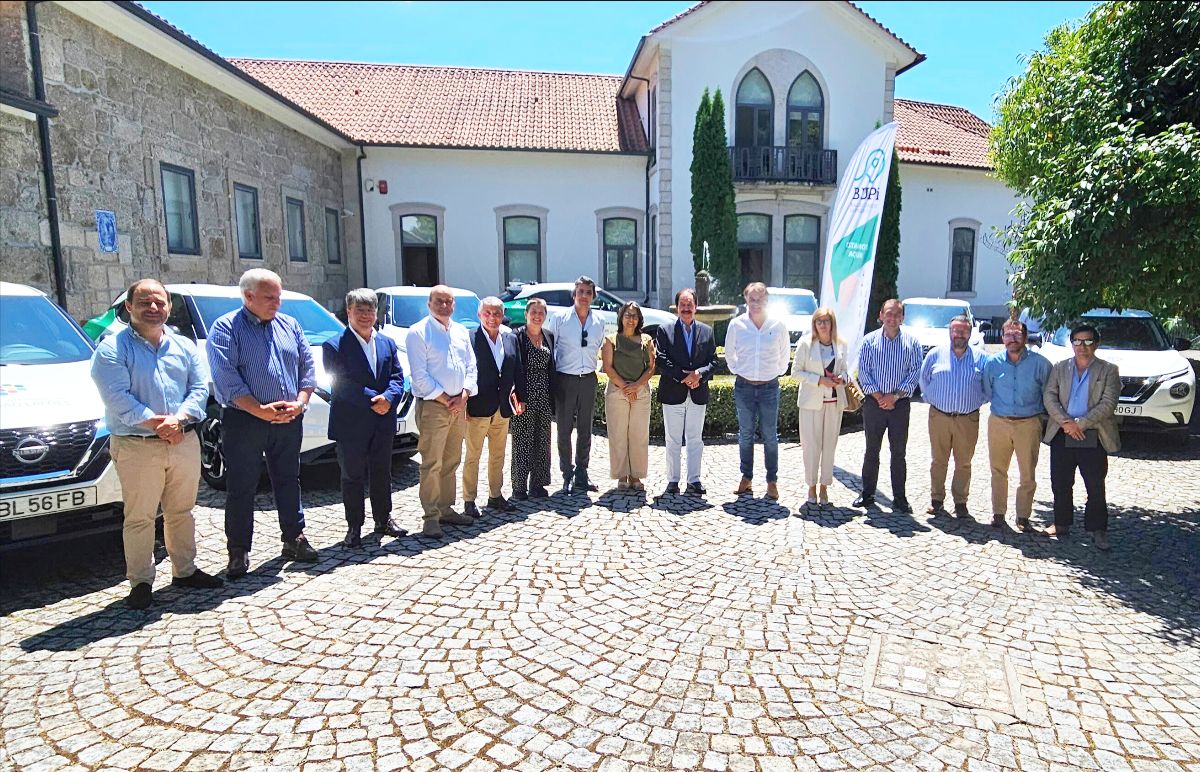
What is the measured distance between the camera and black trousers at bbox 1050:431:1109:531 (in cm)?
536

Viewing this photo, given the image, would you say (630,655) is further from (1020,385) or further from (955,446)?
(1020,385)

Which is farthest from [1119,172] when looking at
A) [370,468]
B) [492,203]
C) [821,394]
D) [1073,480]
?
[492,203]

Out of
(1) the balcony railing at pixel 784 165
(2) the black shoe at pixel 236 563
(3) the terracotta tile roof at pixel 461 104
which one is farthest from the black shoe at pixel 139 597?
(1) the balcony railing at pixel 784 165

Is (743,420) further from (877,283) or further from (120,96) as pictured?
(877,283)

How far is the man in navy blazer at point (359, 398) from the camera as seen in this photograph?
17.0ft

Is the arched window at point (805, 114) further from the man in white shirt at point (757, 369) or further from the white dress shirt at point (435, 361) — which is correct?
the white dress shirt at point (435, 361)

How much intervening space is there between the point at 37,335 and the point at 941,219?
23767 millimetres

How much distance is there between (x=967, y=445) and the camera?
5980 mm

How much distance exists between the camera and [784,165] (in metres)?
20.0

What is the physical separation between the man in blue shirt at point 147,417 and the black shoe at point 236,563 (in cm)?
48

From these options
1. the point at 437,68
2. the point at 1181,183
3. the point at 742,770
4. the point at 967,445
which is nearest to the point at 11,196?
the point at 742,770

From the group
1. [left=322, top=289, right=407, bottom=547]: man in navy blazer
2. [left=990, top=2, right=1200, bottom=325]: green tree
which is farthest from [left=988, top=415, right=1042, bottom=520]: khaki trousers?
[left=322, top=289, right=407, bottom=547]: man in navy blazer

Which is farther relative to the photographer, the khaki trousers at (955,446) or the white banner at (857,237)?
the white banner at (857,237)

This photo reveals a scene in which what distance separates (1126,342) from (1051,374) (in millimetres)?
5210
